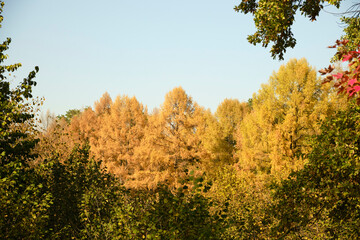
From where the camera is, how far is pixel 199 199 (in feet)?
19.9

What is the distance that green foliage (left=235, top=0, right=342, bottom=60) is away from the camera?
213 inches

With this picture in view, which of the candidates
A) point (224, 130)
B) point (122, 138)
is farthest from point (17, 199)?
point (224, 130)

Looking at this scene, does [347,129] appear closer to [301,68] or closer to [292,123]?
[292,123]

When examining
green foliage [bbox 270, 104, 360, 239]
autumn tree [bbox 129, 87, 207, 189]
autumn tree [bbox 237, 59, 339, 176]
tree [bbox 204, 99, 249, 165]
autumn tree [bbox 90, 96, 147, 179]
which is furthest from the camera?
tree [bbox 204, 99, 249, 165]

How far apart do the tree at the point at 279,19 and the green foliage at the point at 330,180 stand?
165cm

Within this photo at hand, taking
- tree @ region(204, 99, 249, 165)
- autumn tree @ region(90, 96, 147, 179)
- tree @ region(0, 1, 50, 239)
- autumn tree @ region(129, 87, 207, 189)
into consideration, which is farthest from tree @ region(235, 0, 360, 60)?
tree @ region(204, 99, 249, 165)

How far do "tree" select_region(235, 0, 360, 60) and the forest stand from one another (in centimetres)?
10

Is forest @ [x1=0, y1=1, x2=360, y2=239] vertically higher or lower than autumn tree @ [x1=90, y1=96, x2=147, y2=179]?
lower

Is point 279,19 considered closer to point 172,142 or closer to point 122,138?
point 172,142

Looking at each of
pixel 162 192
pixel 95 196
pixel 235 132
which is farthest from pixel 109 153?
pixel 162 192

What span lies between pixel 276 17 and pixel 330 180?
325 cm

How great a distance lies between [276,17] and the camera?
17.8 ft

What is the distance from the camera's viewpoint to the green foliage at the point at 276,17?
5.41 m

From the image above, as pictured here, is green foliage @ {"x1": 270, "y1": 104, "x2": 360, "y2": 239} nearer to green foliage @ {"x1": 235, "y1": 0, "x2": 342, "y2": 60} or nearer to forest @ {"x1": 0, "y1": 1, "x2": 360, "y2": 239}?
forest @ {"x1": 0, "y1": 1, "x2": 360, "y2": 239}
